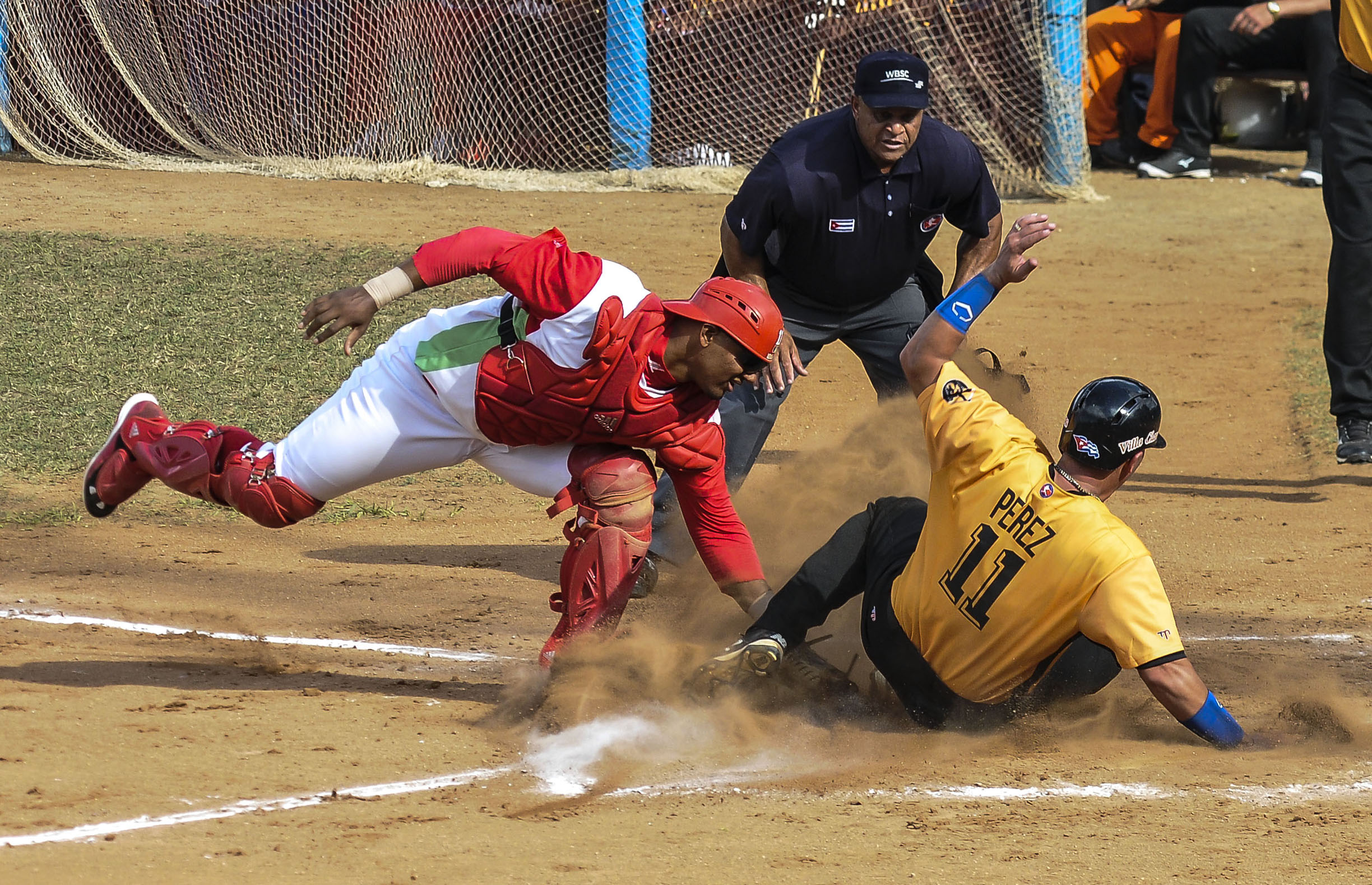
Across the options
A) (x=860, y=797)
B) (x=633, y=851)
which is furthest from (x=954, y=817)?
(x=633, y=851)

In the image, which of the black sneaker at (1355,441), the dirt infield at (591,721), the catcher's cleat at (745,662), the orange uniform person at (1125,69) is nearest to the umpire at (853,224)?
the dirt infield at (591,721)

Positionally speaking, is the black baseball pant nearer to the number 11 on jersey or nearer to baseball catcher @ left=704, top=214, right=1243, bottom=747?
baseball catcher @ left=704, top=214, right=1243, bottom=747

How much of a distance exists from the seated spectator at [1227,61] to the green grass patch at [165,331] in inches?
294

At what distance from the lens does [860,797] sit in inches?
162

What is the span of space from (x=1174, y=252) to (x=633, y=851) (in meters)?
10.2

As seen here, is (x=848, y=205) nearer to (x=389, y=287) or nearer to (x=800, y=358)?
(x=800, y=358)

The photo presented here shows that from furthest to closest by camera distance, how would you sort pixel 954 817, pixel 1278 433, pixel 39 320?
pixel 39 320 < pixel 1278 433 < pixel 954 817

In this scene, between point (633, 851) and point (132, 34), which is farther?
point (132, 34)

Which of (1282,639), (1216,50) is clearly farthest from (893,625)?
(1216,50)

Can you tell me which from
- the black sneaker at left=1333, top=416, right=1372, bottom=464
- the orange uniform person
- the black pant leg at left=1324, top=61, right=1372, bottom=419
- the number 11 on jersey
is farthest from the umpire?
the orange uniform person

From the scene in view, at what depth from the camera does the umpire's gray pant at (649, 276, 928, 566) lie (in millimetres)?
6062

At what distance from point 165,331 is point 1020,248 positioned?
6.45 meters

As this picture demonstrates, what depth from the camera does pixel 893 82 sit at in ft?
18.8

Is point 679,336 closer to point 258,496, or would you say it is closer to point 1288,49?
point 258,496
